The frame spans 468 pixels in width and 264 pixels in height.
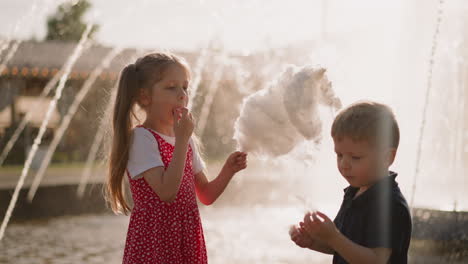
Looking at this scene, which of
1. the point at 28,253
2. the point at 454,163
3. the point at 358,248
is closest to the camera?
the point at 358,248

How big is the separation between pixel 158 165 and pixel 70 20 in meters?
30.7

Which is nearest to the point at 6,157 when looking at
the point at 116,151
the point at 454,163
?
the point at 454,163

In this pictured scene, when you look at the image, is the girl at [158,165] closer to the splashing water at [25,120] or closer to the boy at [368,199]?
the boy at [368,199]

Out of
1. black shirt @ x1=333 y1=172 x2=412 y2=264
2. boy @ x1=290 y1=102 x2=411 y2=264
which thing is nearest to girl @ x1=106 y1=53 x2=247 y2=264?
boy @ x1=290 y1=102 x2=411 y2=264

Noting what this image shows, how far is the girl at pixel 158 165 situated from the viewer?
2789 millimetres

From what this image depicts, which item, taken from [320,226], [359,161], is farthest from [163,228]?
[359,161]

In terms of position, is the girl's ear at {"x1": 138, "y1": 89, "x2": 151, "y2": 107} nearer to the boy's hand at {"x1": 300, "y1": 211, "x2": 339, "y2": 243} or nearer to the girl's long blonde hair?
the girl's long blonde hair

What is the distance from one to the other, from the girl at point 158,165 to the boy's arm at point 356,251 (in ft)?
2.65

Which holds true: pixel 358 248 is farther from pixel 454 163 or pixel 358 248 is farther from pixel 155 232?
pixel 454 163

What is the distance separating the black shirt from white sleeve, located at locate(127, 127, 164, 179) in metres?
0.91

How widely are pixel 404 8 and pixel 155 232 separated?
8672mm

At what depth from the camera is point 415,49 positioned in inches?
425

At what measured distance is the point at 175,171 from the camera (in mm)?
2734

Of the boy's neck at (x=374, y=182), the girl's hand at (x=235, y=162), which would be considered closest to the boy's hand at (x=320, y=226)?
the boy's neck at (x=374, y=182)
